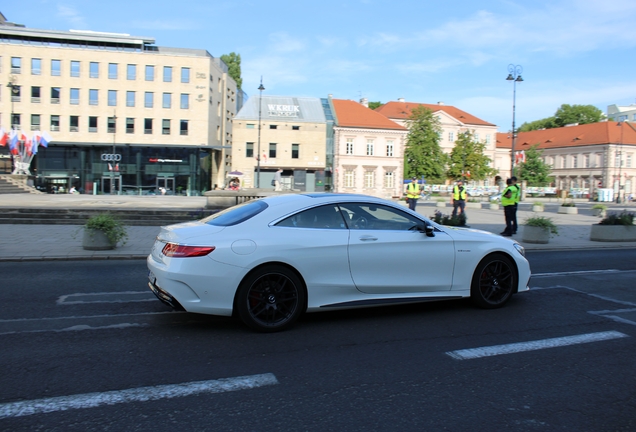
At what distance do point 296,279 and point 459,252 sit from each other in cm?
214

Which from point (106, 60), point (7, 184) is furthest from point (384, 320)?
point (106, 60)

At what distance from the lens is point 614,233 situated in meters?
16.3

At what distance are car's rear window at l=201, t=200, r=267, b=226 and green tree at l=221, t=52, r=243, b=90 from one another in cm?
8377

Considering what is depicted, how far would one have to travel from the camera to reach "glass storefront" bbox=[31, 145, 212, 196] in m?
54.7

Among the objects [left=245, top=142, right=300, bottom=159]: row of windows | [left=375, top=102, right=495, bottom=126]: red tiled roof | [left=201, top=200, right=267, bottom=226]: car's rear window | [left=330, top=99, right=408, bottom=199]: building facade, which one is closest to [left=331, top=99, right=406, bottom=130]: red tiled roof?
[left=330, top=99, right=408, bottom=199]: building facade

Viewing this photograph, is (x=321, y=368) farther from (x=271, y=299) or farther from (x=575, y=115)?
(x=575, y=115)

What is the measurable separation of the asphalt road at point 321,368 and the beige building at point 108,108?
168ft

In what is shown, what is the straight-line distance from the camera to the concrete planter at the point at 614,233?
16.3 meters

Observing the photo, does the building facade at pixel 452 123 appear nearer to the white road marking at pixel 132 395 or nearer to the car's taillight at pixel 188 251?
the car's taillight at pixel 188 251

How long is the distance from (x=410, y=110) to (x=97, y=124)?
175ft

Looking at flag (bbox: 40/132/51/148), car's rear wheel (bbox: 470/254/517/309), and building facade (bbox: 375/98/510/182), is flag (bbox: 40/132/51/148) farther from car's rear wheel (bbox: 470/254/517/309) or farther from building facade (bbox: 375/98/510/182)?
building facade (bbox: 375/98/510/182)

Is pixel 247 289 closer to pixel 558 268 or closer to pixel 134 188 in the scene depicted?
pixel 558 268

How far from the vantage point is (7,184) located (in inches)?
1326

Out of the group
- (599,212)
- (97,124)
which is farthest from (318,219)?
(97,124)
